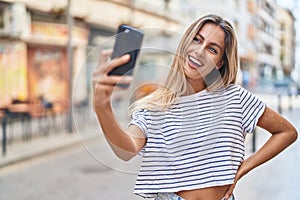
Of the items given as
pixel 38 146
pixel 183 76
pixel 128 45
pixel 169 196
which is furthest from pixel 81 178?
pixel 128 45

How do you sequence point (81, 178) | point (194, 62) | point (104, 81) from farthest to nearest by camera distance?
1. point (81, 178)
2. point (194, 62)
3. point (104, 81)

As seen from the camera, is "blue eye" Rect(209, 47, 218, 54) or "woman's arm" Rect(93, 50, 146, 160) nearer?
"woman's arm" Rect(93, 50, 146, 160)

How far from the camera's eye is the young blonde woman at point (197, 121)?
109 centimetres

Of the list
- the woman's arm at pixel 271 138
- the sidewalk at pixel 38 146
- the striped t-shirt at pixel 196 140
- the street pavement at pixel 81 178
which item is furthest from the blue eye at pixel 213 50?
the sidewalk at pixel 38 146

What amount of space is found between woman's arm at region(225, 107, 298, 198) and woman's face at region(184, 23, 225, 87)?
0.21m

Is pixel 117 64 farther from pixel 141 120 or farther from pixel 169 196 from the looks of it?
pixel 169 196

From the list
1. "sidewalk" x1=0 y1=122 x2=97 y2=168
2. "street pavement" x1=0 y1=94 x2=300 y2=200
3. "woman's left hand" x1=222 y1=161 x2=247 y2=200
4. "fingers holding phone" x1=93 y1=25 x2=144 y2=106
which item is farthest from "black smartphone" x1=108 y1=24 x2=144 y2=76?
"sidewalk" x1=0 y1=122 x2=97 y2=168

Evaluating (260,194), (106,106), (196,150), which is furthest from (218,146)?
(260,194)

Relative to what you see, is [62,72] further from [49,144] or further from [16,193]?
[16,193]

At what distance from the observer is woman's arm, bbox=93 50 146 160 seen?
0.84 meters

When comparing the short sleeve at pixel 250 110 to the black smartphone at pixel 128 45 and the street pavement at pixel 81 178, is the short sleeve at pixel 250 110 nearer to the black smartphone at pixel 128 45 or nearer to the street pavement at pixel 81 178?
the black smartphone at pixel 128 45

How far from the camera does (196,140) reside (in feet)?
3.66

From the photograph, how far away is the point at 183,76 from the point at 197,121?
12 centimetres

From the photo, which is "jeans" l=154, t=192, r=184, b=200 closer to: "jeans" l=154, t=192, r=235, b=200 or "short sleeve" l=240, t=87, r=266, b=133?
"jeans" l=154, t=192, r=235, b=200
